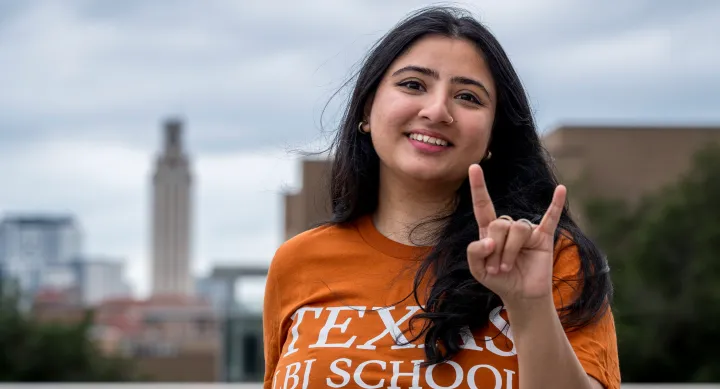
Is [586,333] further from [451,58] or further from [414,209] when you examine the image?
[451,58]

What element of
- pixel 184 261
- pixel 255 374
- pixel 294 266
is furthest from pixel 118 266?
pixel 294 266

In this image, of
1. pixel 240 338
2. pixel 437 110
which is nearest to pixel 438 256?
pixel 437 110

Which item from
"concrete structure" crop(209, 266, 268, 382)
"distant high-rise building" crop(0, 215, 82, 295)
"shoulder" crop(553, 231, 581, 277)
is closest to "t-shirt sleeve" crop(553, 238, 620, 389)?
"shoulder" crop(553, 231, 581, 277)

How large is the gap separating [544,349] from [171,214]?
141 metres

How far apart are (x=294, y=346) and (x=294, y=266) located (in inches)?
7.9

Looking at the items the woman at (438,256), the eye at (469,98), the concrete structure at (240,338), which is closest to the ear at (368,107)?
the woman at (438,256)

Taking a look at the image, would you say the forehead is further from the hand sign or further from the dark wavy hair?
the hand sign

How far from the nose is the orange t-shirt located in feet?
0.85

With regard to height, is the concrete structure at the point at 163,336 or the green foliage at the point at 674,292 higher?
the green foliage at the point at 674,292

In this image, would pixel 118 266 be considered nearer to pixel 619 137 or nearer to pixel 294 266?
pixel 619 137

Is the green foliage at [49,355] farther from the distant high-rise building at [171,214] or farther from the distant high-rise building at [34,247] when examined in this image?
the distant high-rise building at [34,247]

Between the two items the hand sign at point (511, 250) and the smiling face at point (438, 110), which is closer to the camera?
the hand sign at point (511, 250)

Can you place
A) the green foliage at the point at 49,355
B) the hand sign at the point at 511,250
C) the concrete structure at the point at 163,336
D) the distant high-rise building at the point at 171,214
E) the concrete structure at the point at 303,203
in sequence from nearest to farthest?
the hand sign at the point at 511,250, the concrete structure at the point at 303,203, the green foliage at the point at 49,355, the concrete structure at the point at 163,336, the distant high-rise building at the point at 171,214

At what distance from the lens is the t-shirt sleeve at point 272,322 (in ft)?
7.12
